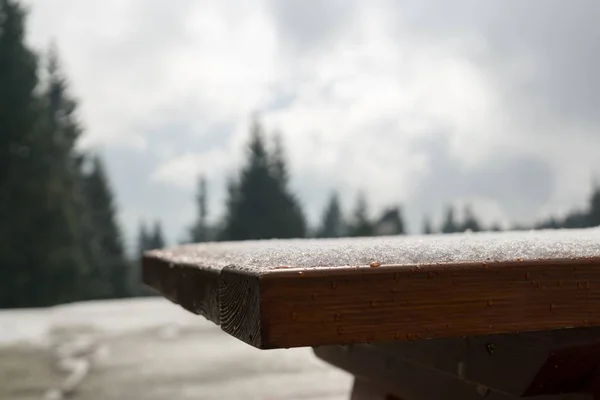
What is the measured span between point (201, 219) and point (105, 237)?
8.68 m

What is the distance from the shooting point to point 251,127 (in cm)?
1770

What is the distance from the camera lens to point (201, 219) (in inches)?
1019

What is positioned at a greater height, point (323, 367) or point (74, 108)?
point (74, 108)

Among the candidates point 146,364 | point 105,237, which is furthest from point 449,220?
point 146,364

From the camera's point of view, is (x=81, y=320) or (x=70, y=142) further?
(x=70, y=142)

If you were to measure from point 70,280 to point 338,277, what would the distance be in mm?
12801

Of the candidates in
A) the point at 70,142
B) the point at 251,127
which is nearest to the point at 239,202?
the point at 251,127

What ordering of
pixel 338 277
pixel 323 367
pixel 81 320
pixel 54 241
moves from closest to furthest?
1. pixel 338 277
2. pixel 323 367
3. pixel 81 320
4. pixel 54 241

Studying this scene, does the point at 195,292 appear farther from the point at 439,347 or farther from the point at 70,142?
the point at 70,142

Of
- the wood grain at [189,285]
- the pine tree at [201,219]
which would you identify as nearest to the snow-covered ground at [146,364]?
the wood grain at [189,285]

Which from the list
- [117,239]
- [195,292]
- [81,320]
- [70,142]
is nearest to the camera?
[195,292]

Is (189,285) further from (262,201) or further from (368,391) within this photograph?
(262,201)

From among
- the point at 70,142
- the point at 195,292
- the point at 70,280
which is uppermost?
the point at 70,142

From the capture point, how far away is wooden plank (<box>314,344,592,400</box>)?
90 centimetres
